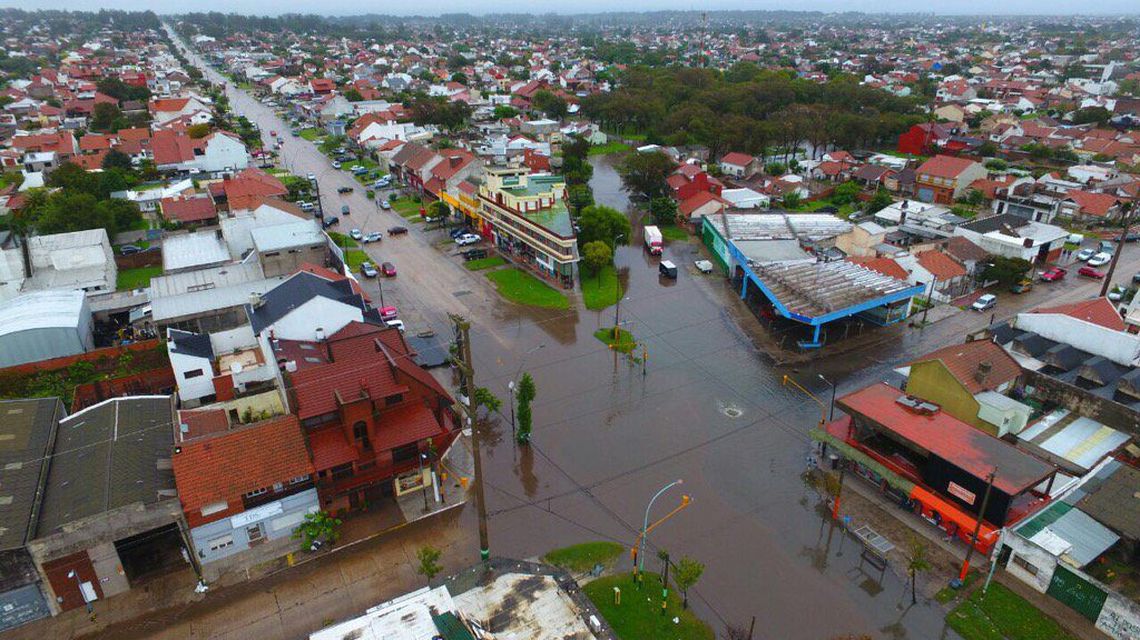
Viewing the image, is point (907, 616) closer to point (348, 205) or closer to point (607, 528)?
point (607, 528)

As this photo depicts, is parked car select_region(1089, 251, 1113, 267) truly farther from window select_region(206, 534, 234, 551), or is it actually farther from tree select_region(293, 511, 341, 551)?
window select_region(206, 534, 234, 551)

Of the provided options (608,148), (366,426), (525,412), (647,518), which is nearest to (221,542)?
(366,426)

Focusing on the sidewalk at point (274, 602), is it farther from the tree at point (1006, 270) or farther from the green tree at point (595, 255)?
the tree at point (1006, 270)

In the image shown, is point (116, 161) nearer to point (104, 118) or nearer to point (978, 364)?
point (104, 118)

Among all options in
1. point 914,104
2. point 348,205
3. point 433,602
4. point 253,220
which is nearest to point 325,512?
point 433,602

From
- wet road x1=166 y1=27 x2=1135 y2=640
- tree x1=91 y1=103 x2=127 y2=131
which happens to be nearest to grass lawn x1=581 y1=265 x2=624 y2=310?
wet road x1=166 y1=27 x2=1135 y2=640

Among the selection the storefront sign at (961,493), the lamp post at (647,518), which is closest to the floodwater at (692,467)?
the lamp post at (647,518)
